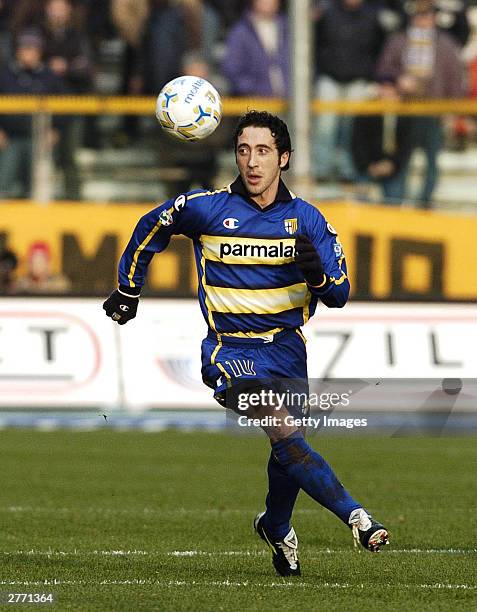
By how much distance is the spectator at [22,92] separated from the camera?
17.5 m

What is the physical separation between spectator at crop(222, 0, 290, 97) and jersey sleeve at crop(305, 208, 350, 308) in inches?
417

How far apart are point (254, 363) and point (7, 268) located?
10.9 metres

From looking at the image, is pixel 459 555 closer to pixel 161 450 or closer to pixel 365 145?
pixel 161 450

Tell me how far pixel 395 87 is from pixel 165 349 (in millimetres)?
4311

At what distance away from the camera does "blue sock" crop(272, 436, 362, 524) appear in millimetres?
7098

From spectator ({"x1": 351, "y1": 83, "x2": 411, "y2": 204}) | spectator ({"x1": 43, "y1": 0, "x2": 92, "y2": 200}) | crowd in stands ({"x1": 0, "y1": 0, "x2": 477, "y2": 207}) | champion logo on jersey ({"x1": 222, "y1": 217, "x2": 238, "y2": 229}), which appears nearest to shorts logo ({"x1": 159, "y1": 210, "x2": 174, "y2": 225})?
champion logo on jersey ({"x1": 222, "y1": 217, "x2": 238, "y2": 229})

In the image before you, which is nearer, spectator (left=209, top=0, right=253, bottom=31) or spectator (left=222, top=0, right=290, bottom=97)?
spectator (left=222, top=0, right=290, bottom=97)

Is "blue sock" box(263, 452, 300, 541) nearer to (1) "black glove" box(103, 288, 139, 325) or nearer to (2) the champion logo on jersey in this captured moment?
(1) "black glove" box(103, 288, 139, 325)

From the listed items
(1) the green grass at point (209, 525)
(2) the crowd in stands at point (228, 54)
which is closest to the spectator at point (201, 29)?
(2) the crowd in stands at point (228, 54)

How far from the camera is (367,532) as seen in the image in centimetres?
692

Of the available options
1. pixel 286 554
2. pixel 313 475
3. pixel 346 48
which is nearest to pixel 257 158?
pixel 313 475

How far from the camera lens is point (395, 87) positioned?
59.1 ft

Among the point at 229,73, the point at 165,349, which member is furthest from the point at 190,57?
the point at 165,349

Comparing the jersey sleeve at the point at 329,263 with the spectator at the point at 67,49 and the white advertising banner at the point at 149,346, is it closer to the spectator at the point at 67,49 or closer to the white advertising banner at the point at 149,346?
the white advertising banner at the point at 149,346
